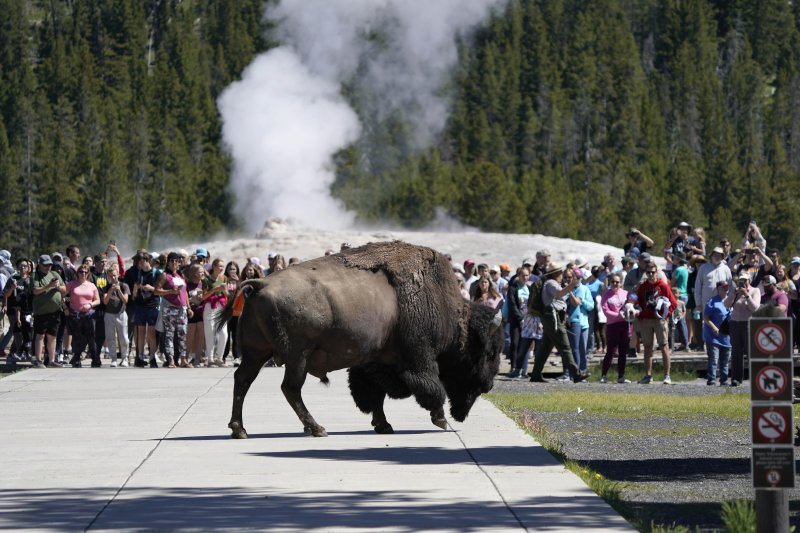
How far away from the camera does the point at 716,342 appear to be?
19500mm

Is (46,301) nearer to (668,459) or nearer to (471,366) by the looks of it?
(471,366)

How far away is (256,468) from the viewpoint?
996cm

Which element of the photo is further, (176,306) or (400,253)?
(176,306)

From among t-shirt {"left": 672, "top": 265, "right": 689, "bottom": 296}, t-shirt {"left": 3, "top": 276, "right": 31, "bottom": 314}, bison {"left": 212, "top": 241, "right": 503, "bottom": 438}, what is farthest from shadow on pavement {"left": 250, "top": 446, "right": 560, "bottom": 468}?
t-shirt {"left": 672, "top": 265, "right": 689, "bottom": 296}

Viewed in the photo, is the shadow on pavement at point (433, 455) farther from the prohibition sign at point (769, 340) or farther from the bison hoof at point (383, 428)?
the prohibition sign at point (769, 340)

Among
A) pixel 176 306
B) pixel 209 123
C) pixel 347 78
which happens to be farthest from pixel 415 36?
pixel 176 306

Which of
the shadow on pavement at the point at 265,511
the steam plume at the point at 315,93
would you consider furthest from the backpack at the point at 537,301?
the steam plume at the point at 315,93

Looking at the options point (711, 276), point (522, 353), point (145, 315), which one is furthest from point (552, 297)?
point (145, 315)

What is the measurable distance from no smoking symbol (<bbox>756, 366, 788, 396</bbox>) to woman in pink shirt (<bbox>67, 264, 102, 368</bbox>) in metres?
16.4

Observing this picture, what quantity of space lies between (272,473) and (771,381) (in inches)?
162

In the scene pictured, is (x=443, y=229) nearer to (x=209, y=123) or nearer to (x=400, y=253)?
(x=209, y=123)

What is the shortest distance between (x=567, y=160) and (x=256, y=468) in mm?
130582

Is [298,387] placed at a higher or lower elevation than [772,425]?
lower

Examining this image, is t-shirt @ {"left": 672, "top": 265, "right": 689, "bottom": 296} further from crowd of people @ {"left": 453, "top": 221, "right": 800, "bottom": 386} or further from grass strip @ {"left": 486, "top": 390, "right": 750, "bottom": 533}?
grass strip @ {"left": 486, "top": 390, "right": 750, "bottom": 533}
